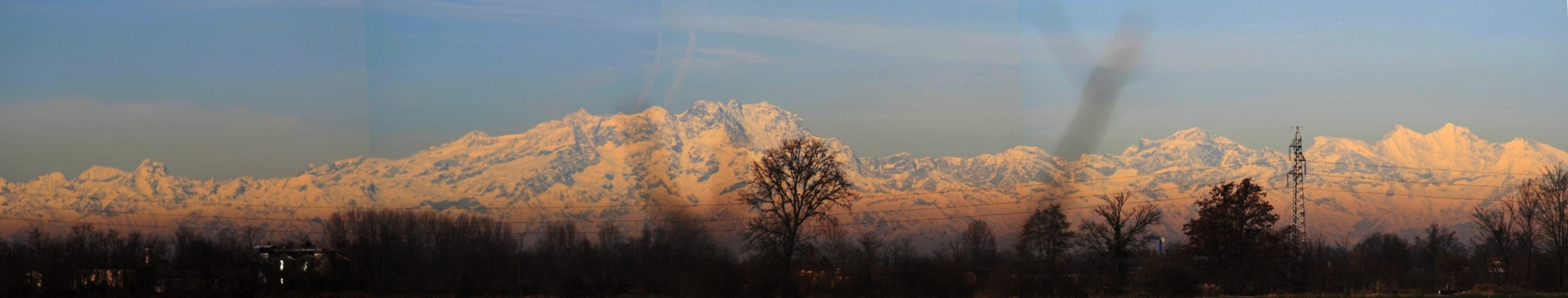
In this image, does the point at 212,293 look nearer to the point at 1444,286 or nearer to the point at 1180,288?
the point at 1180,288

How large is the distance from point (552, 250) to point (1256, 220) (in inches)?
1330

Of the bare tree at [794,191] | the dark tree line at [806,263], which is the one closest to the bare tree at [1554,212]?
the dark tree line at [806,263]

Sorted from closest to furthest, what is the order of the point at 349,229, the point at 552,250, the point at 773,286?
1. the point at 773,286
2. the point at 552,250
3. the point at 349,229

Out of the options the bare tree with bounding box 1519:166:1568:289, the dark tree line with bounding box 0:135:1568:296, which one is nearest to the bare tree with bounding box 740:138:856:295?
the dark tree line with bounding box 0:135:1568:296

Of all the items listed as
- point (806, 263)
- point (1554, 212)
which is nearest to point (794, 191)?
point (806, 263)

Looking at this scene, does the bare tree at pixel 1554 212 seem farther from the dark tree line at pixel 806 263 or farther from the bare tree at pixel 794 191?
the bare tree at pixel 794 191

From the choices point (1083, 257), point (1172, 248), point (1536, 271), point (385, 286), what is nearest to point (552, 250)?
point (385, 286)

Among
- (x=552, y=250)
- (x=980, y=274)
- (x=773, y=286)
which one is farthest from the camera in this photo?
(x=552, y=250)

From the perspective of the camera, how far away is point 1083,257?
54.3m

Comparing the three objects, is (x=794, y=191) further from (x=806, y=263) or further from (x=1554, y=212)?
(x=1554, y=212)

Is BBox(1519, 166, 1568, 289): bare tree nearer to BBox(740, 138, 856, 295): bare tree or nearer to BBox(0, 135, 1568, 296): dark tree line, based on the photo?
BBox(0, 135, 1568, 296): dark tree line

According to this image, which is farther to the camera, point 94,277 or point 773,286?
point 94,277

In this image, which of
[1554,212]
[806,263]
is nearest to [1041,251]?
[806,263]

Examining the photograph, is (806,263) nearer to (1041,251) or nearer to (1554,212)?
(1041,251)
